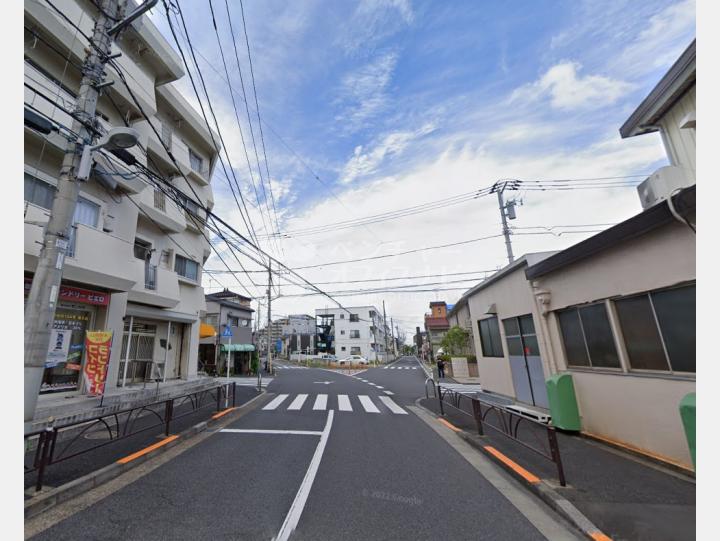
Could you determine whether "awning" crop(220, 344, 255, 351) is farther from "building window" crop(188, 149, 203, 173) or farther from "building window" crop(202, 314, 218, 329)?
"building window" crop(188, 149, 203, 173)

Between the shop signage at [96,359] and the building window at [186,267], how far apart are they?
22.9 feet

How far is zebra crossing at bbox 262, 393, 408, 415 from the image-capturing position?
10773 mm

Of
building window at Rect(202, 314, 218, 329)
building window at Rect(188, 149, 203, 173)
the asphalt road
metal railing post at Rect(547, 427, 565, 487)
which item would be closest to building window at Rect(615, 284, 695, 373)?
metal railing post at Rect(547, 427, 565, 487)

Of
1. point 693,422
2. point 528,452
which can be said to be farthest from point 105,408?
Answer: point 693,422

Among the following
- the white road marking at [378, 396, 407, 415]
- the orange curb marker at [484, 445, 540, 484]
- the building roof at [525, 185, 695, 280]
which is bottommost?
the white road marking at [378, 396, 407, 415]

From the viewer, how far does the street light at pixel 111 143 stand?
5.66 metres

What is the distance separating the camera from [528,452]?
557 cm

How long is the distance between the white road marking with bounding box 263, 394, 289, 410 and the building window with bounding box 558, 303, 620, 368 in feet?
31.5

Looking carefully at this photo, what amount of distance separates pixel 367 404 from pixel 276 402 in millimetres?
3743

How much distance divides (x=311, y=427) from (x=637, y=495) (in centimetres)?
657

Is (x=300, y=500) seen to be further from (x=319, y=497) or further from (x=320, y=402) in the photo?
(x=320, y=402)

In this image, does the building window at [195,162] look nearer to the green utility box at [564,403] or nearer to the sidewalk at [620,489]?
the sidewalk at [620,489]

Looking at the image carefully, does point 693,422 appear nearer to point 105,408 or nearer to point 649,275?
point 649,275

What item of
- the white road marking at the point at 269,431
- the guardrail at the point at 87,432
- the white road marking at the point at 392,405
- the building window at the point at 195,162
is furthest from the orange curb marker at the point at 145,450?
the building window at the point at 195,162
